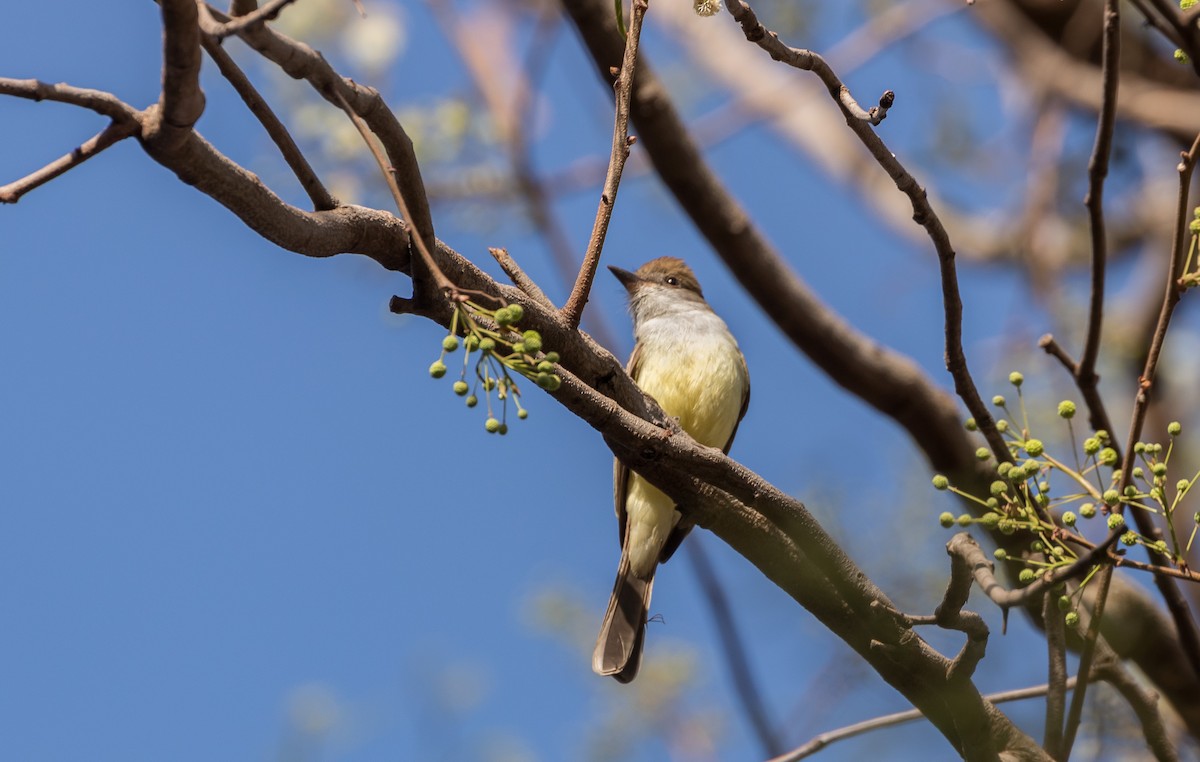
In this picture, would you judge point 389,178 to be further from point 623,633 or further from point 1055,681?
point 623,633

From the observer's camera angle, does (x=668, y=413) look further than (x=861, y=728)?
Yes

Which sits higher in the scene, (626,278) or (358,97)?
(626,278)

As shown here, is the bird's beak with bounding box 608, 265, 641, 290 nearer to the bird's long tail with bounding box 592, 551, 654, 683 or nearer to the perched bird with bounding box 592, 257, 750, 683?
the perched bird with bounding box 592, 257, 750, 683

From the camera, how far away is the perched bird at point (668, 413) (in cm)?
568

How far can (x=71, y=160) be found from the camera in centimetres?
212

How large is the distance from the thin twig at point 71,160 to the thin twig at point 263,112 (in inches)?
8.2

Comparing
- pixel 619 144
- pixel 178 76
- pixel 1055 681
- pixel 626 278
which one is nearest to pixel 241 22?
pixel 178 76

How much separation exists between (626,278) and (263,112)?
5302 mm

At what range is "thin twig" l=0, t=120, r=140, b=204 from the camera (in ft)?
6.82

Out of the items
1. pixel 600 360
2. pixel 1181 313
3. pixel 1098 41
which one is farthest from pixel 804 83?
pixel 600 360

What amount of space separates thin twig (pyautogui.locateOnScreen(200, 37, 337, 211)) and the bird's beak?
5052 mm

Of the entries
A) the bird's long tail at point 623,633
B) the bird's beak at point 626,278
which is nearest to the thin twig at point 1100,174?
the bird's long tail at point 623,633

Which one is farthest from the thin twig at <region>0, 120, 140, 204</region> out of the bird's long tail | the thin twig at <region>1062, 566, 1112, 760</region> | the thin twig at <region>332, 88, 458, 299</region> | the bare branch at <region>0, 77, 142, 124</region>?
the bird's long tail

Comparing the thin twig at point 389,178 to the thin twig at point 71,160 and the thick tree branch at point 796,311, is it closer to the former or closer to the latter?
the thin twig at point 71,160
